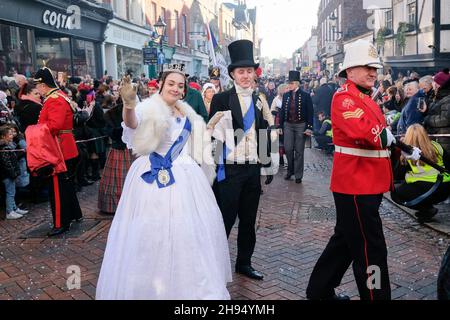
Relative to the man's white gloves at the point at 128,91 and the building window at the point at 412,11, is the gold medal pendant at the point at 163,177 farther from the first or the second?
the building window at the point at 412,11

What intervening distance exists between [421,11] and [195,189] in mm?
14833

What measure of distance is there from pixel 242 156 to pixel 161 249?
4.34ft

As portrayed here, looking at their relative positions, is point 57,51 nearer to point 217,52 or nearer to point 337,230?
point 217,52

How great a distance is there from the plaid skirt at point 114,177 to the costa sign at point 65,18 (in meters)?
8.48

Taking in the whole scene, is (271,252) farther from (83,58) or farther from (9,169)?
(83,58)

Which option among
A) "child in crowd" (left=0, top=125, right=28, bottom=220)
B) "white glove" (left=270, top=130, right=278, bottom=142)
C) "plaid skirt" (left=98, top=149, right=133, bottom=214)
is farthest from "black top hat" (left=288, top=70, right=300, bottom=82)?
"child in crowd" (left=0, top=125, right=28, bottom=220)

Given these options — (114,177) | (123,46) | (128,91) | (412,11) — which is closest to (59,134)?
(114,177)

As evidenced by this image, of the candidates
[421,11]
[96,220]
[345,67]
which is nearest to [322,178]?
[96,220]

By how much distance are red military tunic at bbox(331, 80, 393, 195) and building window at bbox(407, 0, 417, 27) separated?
15.1 meters

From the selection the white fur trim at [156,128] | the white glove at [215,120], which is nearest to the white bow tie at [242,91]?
the white glove at [215,120]

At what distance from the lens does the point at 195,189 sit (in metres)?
3.66

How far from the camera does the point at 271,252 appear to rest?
5176 millimetres

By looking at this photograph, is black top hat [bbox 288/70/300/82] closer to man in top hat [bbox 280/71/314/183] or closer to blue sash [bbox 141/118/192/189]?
man in top hat [bbox 280/71/314/183]

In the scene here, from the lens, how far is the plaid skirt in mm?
6762
